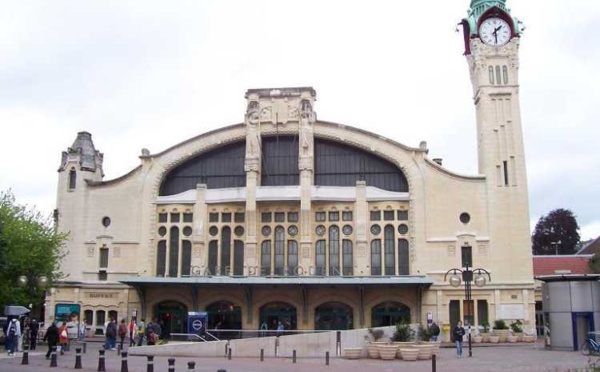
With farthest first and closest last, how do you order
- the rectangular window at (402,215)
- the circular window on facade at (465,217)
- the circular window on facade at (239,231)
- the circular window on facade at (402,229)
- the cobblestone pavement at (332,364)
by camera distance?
the circular window on facade at (239,231) → the rectangular window at (402,215) → the circular window on facade at (402,229) → the circular window on facade at (465,217) → the cobblestone pavement at (332,364)

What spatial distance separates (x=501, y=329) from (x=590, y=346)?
1371cm

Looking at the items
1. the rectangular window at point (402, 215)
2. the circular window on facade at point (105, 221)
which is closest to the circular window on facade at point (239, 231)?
the circular window on facade at point (105, 221)

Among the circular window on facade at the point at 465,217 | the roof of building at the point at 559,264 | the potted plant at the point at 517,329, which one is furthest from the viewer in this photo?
the roof of building at the point at 559,264

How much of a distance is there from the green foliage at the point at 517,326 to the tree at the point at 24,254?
30112 millimetres

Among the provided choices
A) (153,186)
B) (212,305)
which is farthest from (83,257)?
(212,305)

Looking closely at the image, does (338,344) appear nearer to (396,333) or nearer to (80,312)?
(396,333)

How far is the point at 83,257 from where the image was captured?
51.0 meters

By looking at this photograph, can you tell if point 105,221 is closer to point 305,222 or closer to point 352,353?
point 305,222

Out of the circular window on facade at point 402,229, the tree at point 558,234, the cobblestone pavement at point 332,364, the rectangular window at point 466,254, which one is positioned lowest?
the cobblestone pavement at point 332,364

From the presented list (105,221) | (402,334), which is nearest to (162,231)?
(105,221)

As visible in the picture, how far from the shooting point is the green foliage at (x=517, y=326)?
4506cm

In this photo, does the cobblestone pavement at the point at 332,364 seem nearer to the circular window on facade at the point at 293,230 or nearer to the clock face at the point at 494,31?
the circular window on facade at the point at 293,230

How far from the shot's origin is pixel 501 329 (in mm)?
45000

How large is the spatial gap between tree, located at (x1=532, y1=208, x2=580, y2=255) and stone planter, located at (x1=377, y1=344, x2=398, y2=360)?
49230 mm
